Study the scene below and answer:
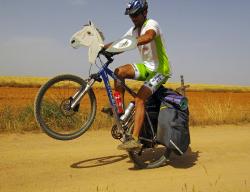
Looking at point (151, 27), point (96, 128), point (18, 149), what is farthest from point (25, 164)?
point (96, 128)

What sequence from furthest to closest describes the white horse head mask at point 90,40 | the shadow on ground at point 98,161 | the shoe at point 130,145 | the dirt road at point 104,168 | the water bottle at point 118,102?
the shadow on ground at point 98,161 → the water bottle at point 118,102 → the shoe at point 130,145 → the white horse head mask at point 90,40 → the dirt road at point 104,168

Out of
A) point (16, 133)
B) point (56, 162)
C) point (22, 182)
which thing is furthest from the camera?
point (16, 133)

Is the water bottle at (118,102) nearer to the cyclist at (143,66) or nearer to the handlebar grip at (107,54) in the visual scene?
the cyclist at (143,66)

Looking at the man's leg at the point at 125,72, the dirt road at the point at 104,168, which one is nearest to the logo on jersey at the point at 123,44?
the man's leg at the point at 125,72

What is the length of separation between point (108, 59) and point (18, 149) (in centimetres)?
234

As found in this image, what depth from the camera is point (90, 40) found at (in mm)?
6496

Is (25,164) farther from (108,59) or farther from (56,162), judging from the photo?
(108,59)

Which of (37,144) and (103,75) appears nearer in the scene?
(103,75)

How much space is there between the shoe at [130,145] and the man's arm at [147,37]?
4.67 ft

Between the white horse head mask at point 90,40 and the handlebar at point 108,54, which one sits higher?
the white horse head mask at point 90,40

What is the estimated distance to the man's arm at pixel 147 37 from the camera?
6.46 meters

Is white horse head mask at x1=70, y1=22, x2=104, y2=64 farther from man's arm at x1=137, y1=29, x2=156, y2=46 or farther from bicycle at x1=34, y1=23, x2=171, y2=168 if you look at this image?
man's arm at x1=137, y1=29, x2=156, y2=46

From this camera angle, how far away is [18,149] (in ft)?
25.4

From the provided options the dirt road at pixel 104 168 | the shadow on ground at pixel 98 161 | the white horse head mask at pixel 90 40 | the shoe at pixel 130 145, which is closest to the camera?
the dirt road at pixel 104 168
